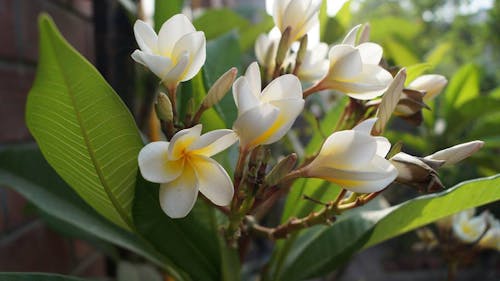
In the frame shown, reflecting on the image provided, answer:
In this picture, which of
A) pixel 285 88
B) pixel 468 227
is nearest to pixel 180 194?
pixel 285 88

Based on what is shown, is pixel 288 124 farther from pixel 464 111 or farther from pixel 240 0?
pixel 240 0

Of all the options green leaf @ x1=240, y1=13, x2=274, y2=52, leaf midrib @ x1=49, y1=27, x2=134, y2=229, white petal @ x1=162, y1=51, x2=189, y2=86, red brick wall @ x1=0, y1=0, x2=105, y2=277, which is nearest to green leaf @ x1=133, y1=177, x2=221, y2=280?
leaf midrib @ x1=49, y1=27, x2=134, y2=229

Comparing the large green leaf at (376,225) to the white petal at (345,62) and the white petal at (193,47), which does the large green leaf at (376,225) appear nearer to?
the white petal at (345,62)

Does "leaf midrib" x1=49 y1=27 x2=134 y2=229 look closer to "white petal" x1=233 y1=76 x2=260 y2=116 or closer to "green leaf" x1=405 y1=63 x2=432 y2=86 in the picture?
"white petal" x1=233 y1=76 x2=260 y2=116

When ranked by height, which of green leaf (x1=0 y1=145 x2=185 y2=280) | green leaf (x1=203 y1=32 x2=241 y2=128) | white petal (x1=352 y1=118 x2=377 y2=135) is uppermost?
white petal (x1=352 y1=118 x2=377 y2=135)

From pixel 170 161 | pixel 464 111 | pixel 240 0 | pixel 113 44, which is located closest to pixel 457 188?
pixel 170 161

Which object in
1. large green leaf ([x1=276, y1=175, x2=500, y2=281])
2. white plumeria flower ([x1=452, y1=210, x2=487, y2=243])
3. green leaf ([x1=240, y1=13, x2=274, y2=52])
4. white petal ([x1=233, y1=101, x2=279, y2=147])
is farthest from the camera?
green leaf ([x1=240, y1=13, x2=274, y2=52])
